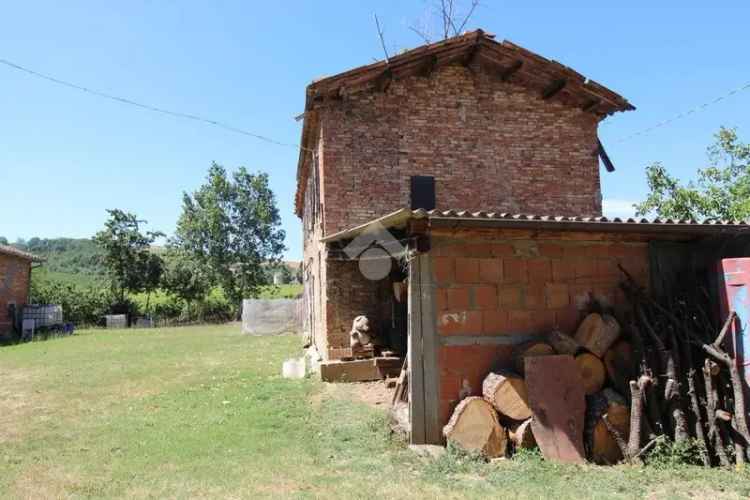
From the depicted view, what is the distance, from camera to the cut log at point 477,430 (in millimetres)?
5910

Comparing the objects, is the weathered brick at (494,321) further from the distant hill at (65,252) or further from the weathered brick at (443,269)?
the distant hill at (65,252)

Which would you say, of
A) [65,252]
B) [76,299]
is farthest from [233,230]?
[65,252]

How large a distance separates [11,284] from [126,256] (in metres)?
10.2

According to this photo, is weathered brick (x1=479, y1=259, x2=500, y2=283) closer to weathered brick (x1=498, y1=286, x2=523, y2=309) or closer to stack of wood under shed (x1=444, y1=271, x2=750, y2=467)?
weathered brick (x1=498, y1=286, x2=523, y2=309)

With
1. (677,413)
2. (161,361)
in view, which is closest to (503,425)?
(677,413)

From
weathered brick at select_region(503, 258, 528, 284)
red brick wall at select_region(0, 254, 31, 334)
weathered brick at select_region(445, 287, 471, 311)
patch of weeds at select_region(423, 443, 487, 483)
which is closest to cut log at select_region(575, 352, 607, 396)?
weathered brick at select_region(503, 258, 528, 284)

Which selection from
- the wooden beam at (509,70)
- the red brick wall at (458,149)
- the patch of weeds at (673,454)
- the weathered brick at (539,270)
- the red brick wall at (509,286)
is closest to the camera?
the patch of weeds at (673,454)

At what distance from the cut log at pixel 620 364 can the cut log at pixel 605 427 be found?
306mm

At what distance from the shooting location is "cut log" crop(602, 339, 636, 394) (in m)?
6.38

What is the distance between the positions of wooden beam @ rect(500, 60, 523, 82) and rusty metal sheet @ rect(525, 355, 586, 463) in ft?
25.9

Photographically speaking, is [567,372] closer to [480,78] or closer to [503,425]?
[503,425]

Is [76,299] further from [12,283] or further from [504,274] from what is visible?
[504,274]

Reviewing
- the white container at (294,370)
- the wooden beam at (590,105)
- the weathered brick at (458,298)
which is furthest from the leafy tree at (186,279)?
the weathered brick at (458,298)

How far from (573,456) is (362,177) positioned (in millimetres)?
7260
